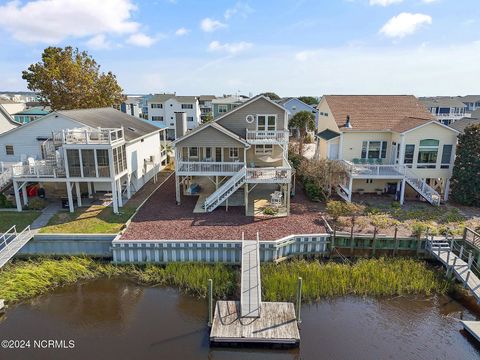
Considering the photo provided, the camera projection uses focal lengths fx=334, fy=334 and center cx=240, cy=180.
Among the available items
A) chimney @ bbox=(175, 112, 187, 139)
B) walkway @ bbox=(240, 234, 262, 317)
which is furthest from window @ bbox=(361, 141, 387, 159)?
chimney @ bbox=(175, 112, 187, 139)

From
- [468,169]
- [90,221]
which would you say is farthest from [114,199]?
[468,169]

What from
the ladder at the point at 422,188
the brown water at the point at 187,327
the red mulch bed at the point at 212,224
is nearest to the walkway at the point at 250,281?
the red mulch bed at the point at 212,224

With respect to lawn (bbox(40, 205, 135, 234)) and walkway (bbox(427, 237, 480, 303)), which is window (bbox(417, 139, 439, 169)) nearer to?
walkway (bbox(427, 237, 480, 303))

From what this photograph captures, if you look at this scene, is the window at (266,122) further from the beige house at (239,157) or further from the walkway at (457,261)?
the walkway at (457,261)

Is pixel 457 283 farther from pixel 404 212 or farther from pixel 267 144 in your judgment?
pixel 267 144

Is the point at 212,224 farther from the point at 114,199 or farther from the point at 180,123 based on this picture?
the point at 180,123

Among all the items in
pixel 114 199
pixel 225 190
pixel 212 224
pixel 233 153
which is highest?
pixel 233 153

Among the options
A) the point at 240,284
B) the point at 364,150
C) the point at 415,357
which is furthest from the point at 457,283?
the point at 364,150
